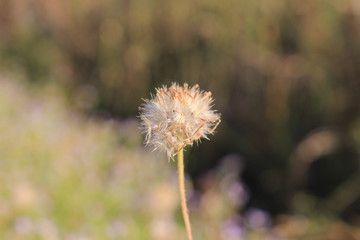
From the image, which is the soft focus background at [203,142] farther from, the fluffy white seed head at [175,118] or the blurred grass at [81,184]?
the fluffy white seed head at [175,118]

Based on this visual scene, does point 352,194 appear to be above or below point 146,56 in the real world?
below

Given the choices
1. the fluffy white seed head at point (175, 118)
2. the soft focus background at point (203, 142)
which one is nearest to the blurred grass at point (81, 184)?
the soft focus background at point (203, 142)

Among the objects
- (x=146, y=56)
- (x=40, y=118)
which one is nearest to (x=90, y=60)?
(x=146, y=56)

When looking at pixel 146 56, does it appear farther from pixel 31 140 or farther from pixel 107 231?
pixel 107 231

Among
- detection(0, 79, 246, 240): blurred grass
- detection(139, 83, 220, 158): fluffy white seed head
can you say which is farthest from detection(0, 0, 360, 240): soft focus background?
detection(139, 83, 220, 158): fluffy white seed head

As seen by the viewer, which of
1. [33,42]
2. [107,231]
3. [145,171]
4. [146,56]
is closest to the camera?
[107,231]
